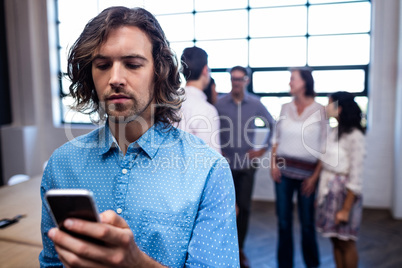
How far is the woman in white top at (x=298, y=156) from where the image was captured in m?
1.96

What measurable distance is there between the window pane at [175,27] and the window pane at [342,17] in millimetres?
2793

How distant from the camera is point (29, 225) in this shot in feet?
2.22

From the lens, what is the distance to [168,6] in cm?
77

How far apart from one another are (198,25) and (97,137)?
419 mm

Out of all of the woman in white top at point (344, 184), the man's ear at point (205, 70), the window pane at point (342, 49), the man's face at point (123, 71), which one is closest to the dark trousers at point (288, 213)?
the woman in white top at point (344, 184)

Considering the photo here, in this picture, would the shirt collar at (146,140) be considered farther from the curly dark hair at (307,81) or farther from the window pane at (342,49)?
the window pane at (342,49)

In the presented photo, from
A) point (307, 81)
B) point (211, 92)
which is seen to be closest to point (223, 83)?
point (211, 92)

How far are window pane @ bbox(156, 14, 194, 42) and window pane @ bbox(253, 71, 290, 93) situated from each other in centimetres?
200

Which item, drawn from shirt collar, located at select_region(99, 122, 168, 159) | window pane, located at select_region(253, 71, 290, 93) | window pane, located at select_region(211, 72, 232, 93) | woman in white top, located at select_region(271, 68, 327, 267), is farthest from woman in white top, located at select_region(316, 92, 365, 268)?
shirt collar, located at select_region(99, 122, 168, 159)

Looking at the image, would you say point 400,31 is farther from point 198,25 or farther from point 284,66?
point 198,25

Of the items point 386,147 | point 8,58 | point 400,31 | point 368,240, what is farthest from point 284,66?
point 8,58

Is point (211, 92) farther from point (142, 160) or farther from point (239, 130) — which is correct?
point (239, 130)

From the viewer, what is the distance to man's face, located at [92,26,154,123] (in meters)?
0.59

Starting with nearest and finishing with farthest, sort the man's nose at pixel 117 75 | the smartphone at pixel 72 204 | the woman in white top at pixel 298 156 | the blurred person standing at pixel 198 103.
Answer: the smartphone at pixel 72 204 → the man's nose at pixel 117 75 → the blurred person standing at pixel 198 103 → the woman in white top at pixel 298 156
